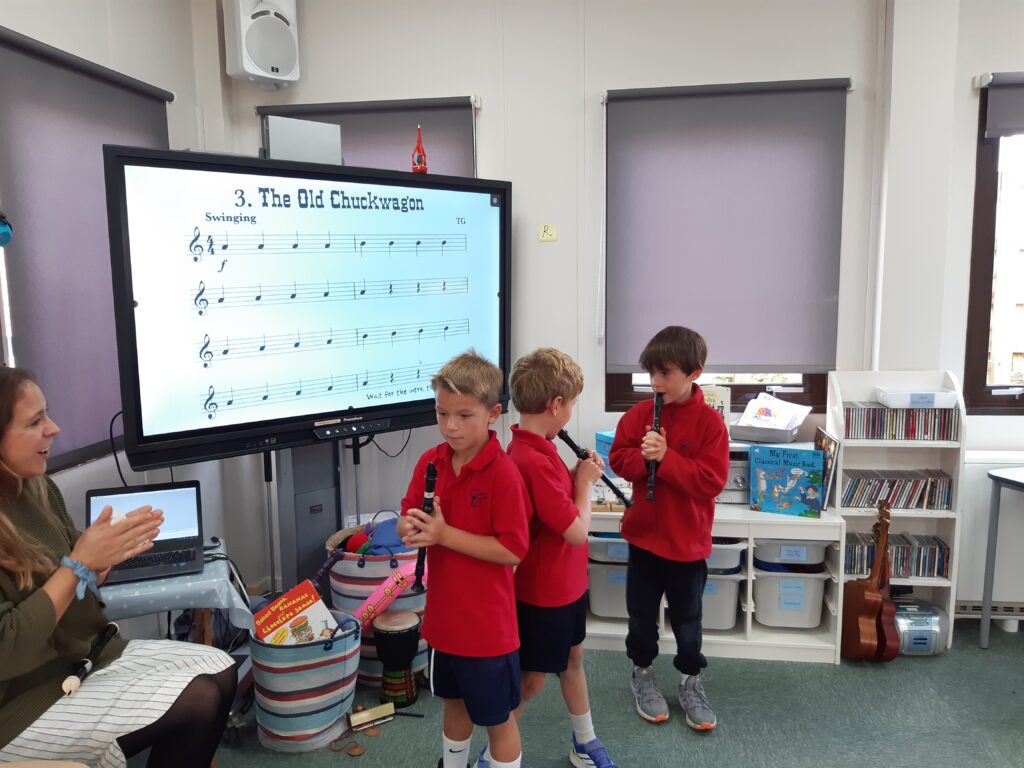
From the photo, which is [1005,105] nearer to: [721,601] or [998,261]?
[998,261]

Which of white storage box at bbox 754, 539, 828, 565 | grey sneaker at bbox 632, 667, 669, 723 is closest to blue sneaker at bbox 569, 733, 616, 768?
grey sneaker at bbox 632, 667, 669, 723

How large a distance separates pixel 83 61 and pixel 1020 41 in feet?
11.2

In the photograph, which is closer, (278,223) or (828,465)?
(278,223)

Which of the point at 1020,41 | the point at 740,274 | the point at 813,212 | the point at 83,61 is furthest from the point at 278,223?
the point at 1020,41

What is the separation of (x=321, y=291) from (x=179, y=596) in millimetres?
1039

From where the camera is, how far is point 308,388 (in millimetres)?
2473

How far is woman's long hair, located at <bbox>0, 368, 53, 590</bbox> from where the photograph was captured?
145cm

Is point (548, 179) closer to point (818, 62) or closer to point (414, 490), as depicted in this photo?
point (818, 62)

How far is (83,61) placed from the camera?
2385mm

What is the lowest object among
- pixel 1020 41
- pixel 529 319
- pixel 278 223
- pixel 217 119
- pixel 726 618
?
pixel 726 618

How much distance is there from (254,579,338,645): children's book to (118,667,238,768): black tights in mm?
451

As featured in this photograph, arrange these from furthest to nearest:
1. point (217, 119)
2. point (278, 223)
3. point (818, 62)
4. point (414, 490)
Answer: point (217, 119)
point (818, 62)
point (278, 223)
point (414, 490)

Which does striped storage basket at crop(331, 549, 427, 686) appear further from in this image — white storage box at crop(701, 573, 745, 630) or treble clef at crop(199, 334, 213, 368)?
white storage box at crop(701, 573, 745, 630)

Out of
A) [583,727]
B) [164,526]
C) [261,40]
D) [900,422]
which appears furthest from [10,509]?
[900,422]
